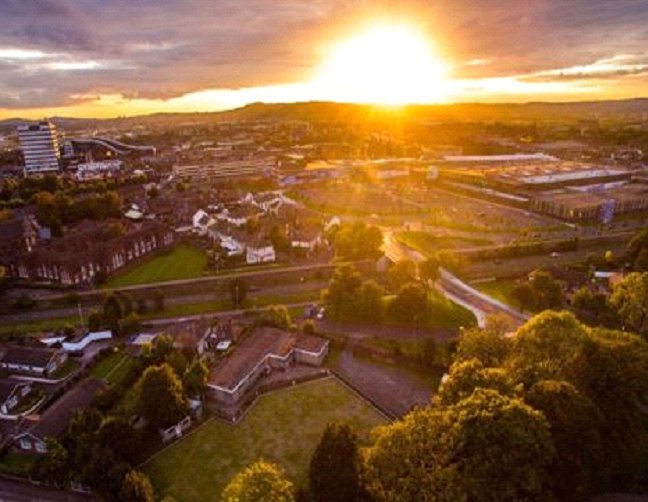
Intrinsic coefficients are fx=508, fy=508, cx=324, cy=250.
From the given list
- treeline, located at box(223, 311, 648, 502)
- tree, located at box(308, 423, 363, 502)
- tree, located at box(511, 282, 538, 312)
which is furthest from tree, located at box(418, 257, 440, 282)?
tree, located at box(308, 423, 363, 502)

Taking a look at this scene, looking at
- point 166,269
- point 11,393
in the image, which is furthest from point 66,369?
point 166,269

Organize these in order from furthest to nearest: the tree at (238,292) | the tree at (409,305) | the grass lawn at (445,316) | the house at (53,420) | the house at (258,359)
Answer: the tree at (238,292) → the grass lawn at (445,316) → the tree at (409,305) → the house at (258,359) → the house at (53,420)

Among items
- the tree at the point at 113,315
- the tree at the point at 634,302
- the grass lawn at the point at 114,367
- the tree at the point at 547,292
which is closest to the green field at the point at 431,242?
the tree at the point at 547,292

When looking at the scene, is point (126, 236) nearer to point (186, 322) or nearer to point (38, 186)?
point (186, 322)

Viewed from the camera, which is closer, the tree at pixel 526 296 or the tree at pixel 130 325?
the tree at pixel 130 325

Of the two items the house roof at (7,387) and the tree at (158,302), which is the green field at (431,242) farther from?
the house roof at (7,387)

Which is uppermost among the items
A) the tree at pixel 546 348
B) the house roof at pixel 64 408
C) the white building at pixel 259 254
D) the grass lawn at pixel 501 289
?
the tree at pixel 546 348

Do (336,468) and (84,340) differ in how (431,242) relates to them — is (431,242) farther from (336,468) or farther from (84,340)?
(336,468)
